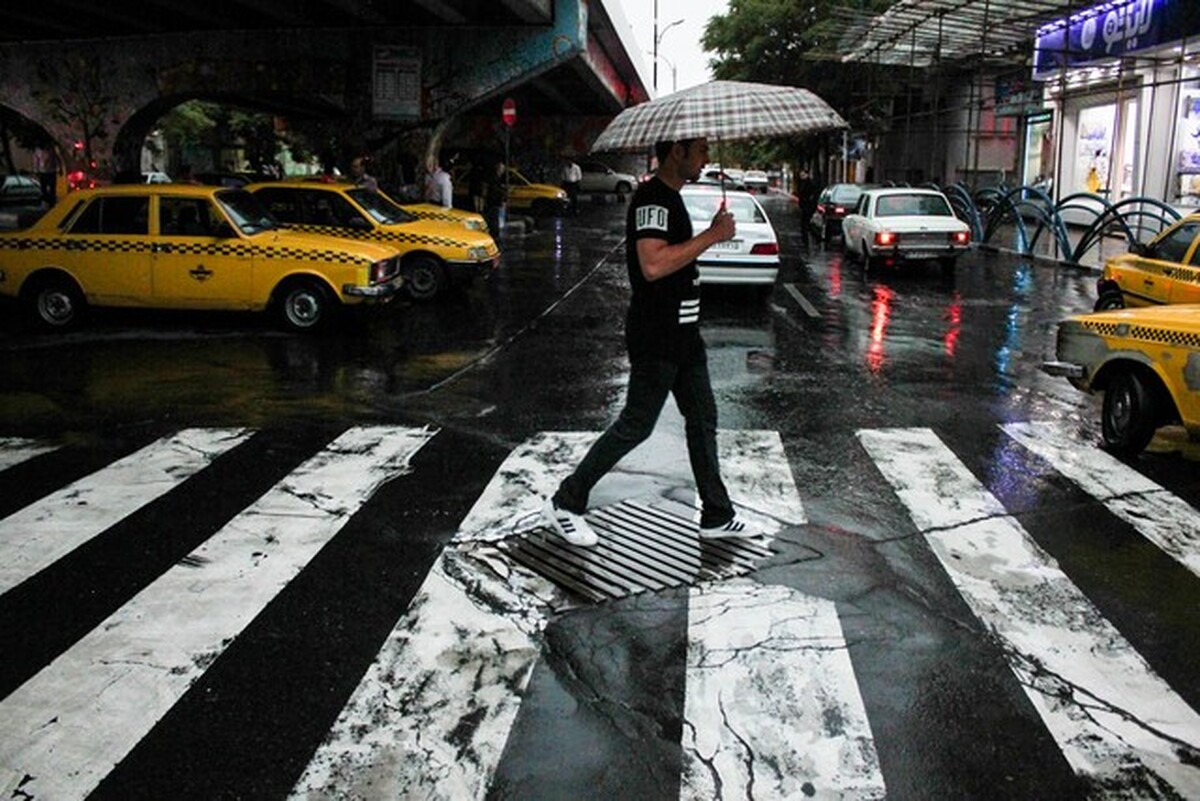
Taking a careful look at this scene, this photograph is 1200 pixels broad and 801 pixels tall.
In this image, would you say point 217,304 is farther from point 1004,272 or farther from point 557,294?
point 1004,272

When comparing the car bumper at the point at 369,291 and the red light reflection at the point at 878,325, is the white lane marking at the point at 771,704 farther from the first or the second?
the car bumper at the point at 369,291

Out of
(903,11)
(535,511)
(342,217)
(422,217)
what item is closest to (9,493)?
(535,511)

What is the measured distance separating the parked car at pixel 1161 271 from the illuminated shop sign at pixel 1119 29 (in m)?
9.33

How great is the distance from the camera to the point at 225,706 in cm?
381

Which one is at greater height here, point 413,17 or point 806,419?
point 413,17

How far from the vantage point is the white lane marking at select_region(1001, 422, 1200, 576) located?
5.53 metres

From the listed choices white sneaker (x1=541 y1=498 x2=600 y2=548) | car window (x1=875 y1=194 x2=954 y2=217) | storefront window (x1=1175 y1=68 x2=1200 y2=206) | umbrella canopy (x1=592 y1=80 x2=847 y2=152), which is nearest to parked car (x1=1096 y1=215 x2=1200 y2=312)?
umbrella canopy (x1=592 y1=80 x2=847 y2=152)

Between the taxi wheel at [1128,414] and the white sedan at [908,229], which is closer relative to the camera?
the taxi wheel at [1128,414]

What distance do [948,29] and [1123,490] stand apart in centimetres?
2515

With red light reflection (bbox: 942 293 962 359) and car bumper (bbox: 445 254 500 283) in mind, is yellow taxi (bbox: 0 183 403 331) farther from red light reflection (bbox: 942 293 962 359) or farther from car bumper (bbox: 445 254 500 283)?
red light reflection (bbox: 942 293 962 359)

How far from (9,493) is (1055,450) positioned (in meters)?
6.81

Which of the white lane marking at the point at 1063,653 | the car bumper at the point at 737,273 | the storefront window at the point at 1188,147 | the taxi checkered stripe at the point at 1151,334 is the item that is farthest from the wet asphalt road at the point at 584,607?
the storefront window at the point at 1188,147

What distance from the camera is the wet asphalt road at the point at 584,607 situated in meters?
3.53

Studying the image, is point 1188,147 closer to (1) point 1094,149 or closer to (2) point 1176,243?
(1) point 1094,149
